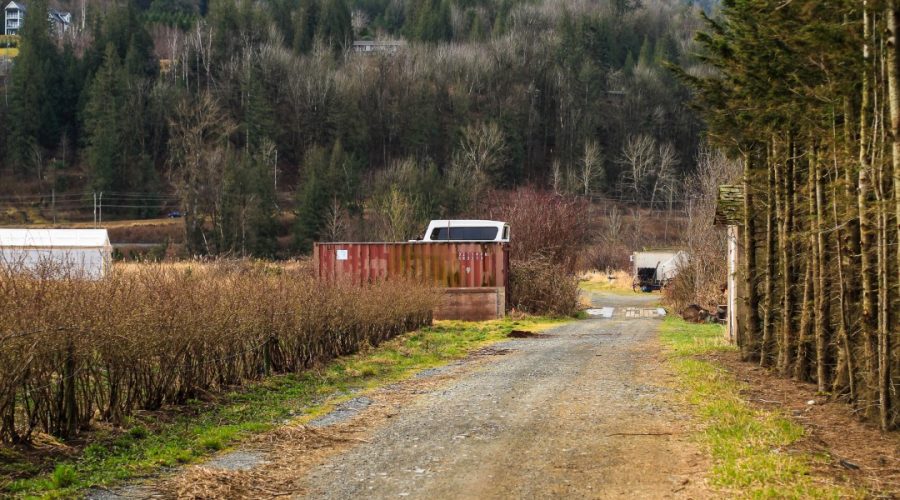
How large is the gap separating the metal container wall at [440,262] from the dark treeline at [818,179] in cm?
1110

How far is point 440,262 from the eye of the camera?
2644cm

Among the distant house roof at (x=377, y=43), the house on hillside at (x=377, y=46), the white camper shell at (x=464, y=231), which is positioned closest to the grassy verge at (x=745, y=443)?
the white camper shell at (x=464, y=231)

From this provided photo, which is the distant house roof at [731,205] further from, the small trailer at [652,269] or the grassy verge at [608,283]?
the grassy verge at [608,283]

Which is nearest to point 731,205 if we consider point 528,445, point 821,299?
point 821,299

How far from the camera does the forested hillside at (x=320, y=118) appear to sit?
2832 inches

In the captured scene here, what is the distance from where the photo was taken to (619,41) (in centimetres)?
12862

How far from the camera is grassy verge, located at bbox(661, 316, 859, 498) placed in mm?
6977

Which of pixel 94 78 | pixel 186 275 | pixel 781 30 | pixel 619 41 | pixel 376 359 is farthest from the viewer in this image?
pixel 619 41

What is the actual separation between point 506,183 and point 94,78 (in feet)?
129

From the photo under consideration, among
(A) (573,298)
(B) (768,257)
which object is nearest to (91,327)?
(B) (768,257)

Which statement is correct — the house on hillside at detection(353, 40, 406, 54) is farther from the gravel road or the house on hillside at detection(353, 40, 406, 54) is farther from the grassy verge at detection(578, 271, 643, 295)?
the gravel road

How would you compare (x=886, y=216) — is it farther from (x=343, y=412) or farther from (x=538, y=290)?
(x=538, y=290)

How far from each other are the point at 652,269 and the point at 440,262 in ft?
95.3

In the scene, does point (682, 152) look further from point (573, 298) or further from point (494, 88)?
point (573, 298)
